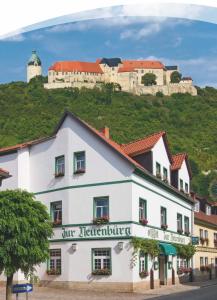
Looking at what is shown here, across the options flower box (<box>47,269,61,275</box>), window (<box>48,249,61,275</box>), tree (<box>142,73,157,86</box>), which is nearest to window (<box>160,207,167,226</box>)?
window (<box>48,249,61,275</box>)

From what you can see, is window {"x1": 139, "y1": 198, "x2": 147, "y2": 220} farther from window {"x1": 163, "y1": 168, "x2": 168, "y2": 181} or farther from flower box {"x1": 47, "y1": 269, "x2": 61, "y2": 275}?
flower box {"x1": 47, "y1": 269, "x2": 61, "y2": 275}

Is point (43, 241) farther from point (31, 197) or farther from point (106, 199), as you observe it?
point (106, 199)

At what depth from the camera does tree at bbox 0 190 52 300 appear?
45.8 feet

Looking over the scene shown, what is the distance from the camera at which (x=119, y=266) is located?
23.7 meters

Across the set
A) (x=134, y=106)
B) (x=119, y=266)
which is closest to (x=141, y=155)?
(x=119, y=266)

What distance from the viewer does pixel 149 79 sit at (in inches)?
4902

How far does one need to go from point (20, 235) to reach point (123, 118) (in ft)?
198

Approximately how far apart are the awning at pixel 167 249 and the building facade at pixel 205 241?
719cm

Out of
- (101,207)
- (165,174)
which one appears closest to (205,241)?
(165,174)

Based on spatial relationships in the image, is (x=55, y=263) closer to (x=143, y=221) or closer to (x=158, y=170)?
(x=143, y=221)

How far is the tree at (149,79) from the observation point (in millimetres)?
116181

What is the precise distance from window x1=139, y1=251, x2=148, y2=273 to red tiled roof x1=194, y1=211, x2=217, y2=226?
11512mm

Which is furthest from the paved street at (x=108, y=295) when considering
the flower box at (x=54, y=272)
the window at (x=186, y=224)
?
the window at (x=186, y=224)

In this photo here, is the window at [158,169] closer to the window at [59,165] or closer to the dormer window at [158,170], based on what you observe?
the dormer window at [158,170]
